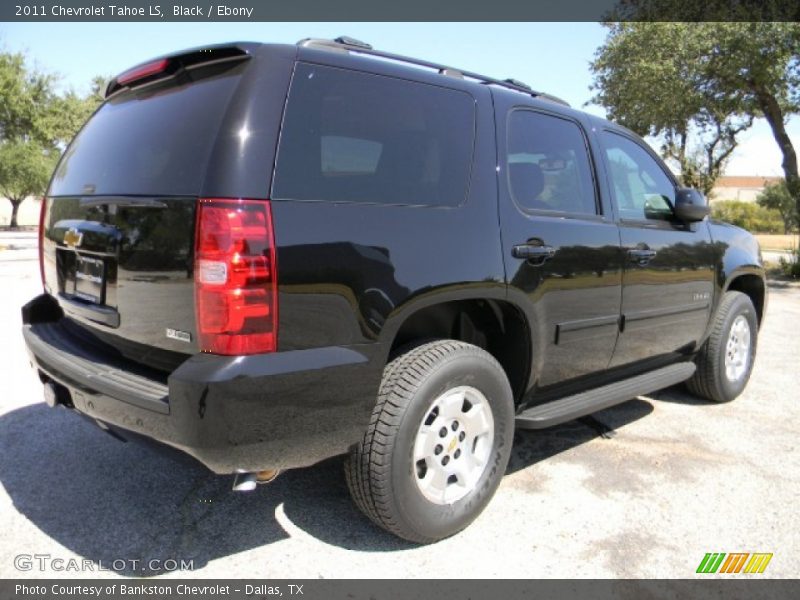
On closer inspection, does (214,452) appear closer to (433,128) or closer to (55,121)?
(433,128)

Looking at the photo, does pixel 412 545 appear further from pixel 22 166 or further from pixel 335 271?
pixel 22 166

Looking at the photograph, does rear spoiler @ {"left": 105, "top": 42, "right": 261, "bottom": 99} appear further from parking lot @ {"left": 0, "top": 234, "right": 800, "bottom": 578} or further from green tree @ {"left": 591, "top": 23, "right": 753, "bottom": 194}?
green tree @ {"left": 591, "top": 23, "right": 753, "bottom": 194}

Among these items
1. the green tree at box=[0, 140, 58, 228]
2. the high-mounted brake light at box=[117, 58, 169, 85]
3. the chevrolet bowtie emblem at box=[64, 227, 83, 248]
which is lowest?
the chevrolet bowtie emblem at box=[64, 227, 83, 248]

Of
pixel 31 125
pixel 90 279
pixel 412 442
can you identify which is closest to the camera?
pixel 412 442

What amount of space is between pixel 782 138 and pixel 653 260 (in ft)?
46.0

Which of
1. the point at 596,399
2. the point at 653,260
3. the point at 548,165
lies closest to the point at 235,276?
the point at 548,165

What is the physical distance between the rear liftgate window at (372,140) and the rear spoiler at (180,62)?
23 cm

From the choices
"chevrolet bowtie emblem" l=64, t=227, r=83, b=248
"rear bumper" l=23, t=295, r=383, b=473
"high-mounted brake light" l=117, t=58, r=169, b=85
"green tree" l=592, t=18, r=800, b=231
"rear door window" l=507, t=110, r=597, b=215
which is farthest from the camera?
"green tree" l=592, t=18, r=800, b=231

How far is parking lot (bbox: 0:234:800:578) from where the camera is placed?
8.51 feet

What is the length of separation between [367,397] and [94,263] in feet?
4.20

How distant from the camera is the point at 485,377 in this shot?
2781 mm

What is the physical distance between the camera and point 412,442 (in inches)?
99.0

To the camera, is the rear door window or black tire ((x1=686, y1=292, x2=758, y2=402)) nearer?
the rear door window

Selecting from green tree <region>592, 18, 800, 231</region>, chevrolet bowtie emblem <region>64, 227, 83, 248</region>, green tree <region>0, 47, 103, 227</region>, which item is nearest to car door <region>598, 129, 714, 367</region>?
chevrolet bowtie emblem <region>64, 227, 83, 248</region>
